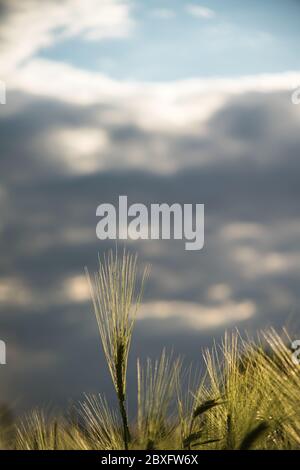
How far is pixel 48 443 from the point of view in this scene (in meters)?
3.24

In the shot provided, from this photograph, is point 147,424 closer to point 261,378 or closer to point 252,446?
point 252,446

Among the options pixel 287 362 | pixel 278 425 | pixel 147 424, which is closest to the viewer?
pixel 147 424

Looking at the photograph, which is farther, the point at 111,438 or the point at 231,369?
the point at 231,369

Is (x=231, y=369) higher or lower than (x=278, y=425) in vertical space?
higher

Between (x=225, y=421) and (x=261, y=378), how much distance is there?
1.33 ft
